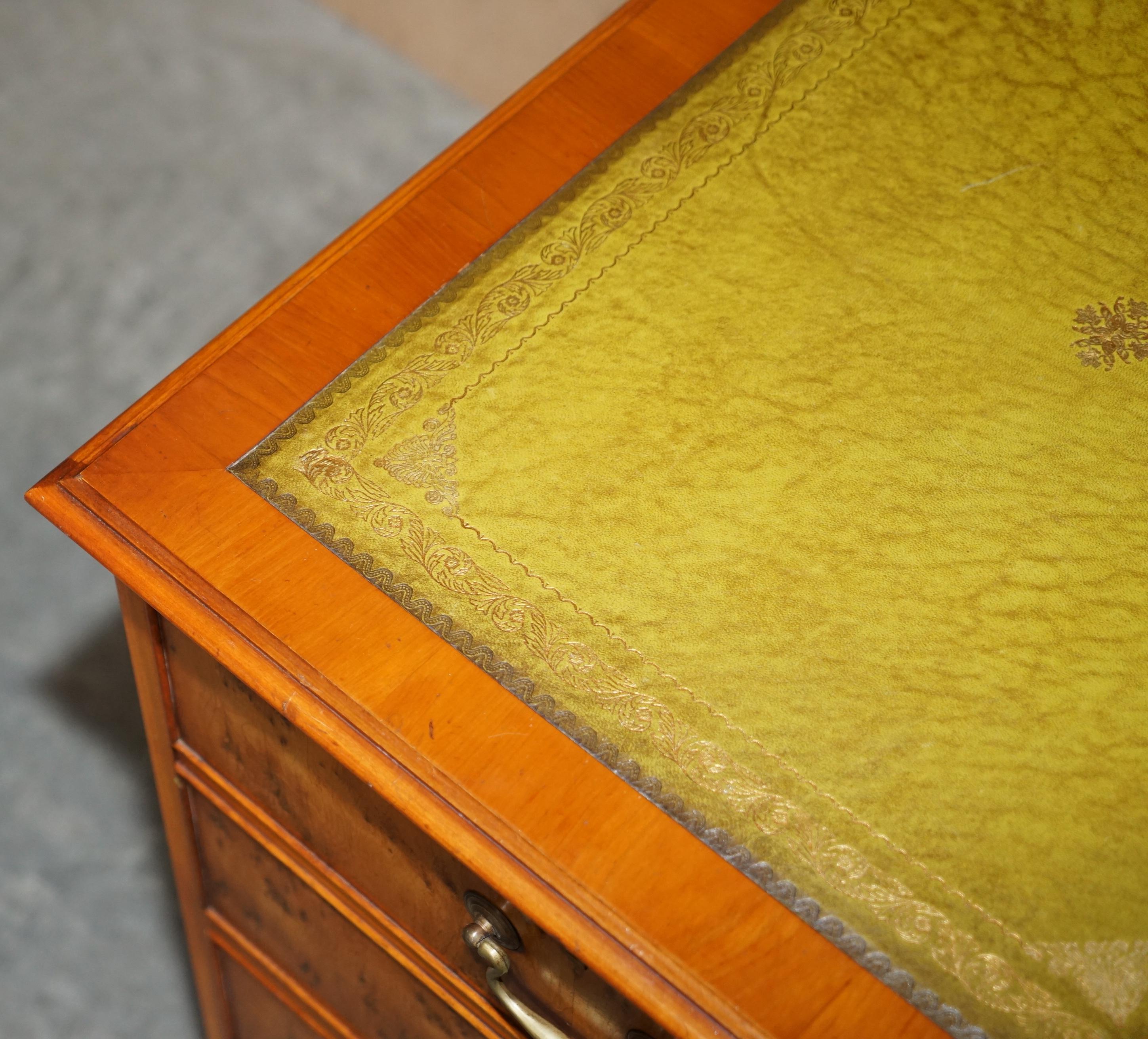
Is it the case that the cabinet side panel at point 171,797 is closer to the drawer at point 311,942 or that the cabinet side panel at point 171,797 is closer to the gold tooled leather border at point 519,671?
the drawer at point 311,942

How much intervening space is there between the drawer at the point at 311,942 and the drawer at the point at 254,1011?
7 cm

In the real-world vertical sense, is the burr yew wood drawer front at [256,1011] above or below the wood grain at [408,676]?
below

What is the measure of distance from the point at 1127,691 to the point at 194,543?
538 mm

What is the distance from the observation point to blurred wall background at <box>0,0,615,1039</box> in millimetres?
1487

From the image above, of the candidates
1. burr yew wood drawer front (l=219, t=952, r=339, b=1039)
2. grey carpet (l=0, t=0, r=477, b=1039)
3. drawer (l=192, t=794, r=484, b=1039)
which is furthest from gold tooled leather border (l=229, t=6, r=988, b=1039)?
grey carpet (l=0, t=0, r=477, b=1039)

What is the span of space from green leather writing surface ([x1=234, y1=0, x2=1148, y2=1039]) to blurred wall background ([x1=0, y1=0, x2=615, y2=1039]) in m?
0.95

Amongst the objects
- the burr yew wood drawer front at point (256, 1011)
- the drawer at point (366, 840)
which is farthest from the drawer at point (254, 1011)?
the drawer at point (366, 840)

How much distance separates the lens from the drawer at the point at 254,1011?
109 centimetres

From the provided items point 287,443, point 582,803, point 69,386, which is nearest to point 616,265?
point 287,443

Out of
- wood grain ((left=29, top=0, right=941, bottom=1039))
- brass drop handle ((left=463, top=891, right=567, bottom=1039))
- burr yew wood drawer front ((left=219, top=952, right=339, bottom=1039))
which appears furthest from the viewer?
burr yew wood drawer front ((left=219, top=952, right=339, bottom=1039))

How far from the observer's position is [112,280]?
6.41ft

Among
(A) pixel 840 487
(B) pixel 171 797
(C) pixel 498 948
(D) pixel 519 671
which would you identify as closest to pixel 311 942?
(B) pixel 171 797

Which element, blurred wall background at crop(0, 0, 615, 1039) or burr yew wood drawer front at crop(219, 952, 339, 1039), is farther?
blurred wall background at crop(0, 0, 615, 1039)

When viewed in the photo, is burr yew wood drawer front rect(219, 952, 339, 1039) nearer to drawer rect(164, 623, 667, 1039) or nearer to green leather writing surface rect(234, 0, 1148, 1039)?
drawer rect(164, 623, 667, 1039)
